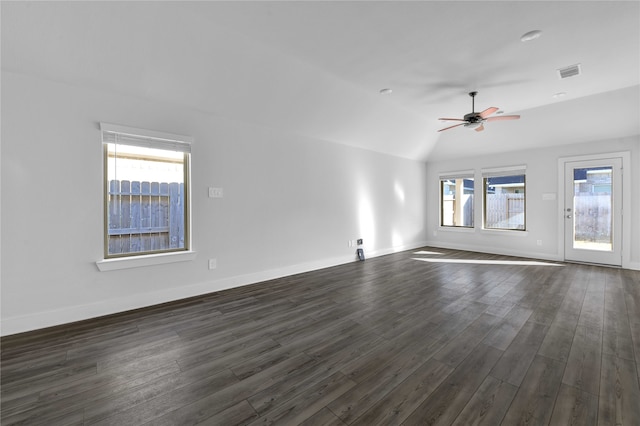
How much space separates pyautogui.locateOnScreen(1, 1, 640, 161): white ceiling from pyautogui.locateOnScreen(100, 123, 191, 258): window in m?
0.54

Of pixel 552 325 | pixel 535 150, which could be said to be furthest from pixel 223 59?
pixel 535 150

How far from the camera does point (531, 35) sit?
2859mm

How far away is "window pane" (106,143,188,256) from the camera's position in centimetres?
314

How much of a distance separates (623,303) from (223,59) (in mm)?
5698

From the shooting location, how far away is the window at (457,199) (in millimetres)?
7273

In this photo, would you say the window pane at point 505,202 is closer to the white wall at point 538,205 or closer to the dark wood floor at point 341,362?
the white wall at point 538,205

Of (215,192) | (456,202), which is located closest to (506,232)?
(456,202)

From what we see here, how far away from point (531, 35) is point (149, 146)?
14.8 ft

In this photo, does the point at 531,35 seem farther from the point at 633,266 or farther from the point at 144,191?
the point at 633,266

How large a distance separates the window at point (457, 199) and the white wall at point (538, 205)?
22 cm

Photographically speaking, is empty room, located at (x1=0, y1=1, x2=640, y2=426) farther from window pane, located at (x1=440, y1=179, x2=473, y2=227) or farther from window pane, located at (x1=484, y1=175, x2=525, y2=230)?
window pane, located at (x1=440, y1=179, x2=473, y2=227)

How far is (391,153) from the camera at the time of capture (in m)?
6.64

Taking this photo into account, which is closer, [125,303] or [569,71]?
[125,303]

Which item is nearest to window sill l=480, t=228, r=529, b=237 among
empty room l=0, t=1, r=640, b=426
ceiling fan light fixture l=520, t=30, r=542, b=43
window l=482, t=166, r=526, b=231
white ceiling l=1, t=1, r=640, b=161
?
window l=482, t=166, r=526, b=231
